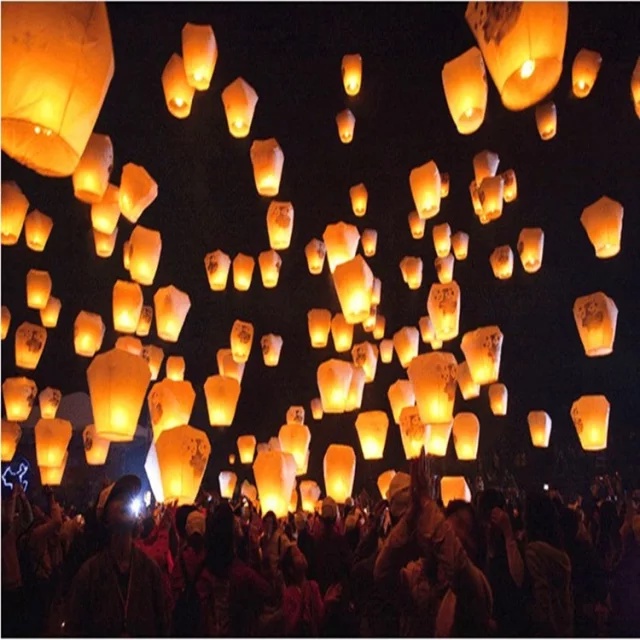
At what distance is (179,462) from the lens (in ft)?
19.4

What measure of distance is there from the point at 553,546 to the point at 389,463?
14308 millimetres

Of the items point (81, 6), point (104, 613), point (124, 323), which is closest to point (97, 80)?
point (81, 6)

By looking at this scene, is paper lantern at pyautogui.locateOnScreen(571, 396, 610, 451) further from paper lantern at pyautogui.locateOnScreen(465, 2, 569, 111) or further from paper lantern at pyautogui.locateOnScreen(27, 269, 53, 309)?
paper lantern at pyautogui.locateOnScreen(27, 269, 53, 309)

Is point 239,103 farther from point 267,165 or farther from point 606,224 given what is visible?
point 606,224

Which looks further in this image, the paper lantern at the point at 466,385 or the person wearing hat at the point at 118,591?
the paper lantern at the point at 466,385

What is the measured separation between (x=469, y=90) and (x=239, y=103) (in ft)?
8.74

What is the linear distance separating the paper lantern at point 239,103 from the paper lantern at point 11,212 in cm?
246

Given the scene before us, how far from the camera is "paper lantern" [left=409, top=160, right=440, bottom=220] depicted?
7730 millimetres

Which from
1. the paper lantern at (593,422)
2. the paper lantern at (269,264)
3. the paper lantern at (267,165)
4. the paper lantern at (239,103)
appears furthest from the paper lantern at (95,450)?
the paper lantern at (593,422)

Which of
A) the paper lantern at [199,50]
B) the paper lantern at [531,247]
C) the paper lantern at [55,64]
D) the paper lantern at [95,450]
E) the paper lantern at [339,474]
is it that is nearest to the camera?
the paper lantern at [55,64]

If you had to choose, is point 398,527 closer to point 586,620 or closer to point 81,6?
point 586,620

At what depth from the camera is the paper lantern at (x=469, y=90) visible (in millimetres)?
5457

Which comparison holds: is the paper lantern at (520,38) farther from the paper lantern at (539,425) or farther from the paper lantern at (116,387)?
the paper lantern at (539,425)

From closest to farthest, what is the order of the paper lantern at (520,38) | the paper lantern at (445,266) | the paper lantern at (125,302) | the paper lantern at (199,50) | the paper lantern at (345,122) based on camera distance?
the paper lantern at (520,38), the paper lantern at (199,50), the paper lantern at (125,302), the paper lantern at (345,122), the paper lantern at (445,266)
